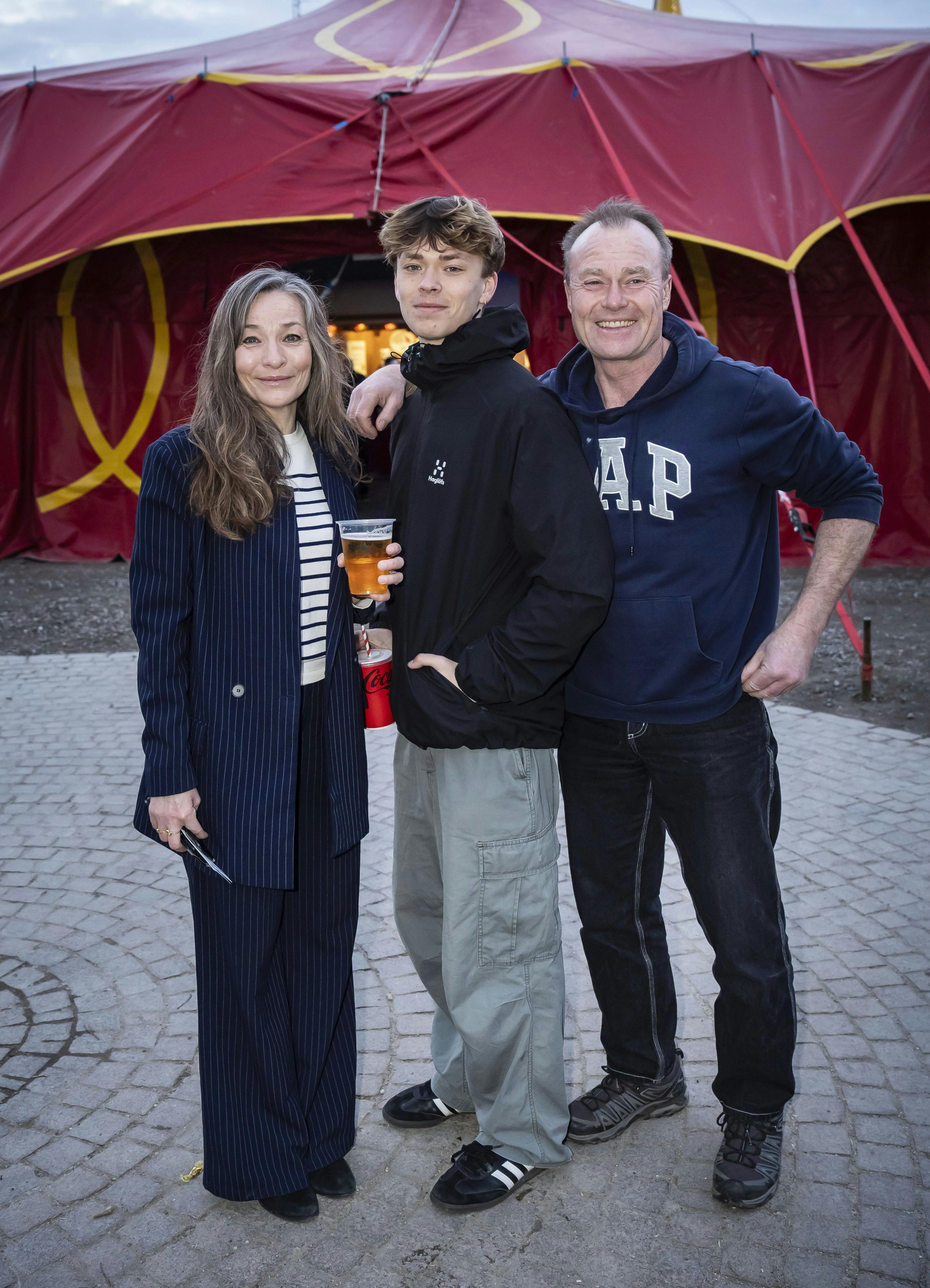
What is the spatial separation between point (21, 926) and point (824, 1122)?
2.71 metres

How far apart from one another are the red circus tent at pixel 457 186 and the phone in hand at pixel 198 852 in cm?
Result: 656

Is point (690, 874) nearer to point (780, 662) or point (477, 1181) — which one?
point (780, 662)

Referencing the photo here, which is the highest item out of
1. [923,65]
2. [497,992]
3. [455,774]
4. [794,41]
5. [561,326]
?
[794,41]

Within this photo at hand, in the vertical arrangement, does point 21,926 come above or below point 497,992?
below

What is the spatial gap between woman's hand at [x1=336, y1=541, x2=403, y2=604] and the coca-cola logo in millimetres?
204

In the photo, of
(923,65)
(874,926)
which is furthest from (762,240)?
(874,926)

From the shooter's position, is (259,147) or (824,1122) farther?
(259,147)

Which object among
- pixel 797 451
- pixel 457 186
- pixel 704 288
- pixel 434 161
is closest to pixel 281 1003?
pixel 797 451

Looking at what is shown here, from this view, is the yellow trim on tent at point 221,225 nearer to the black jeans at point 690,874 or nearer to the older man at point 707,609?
the older man at point 707,609

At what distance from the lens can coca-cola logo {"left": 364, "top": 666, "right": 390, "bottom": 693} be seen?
243 centimetres

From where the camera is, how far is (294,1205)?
241 cm

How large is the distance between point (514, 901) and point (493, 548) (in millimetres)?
767

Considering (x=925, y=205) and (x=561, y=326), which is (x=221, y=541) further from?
(x=925, y=205)

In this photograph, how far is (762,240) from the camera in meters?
8.55
